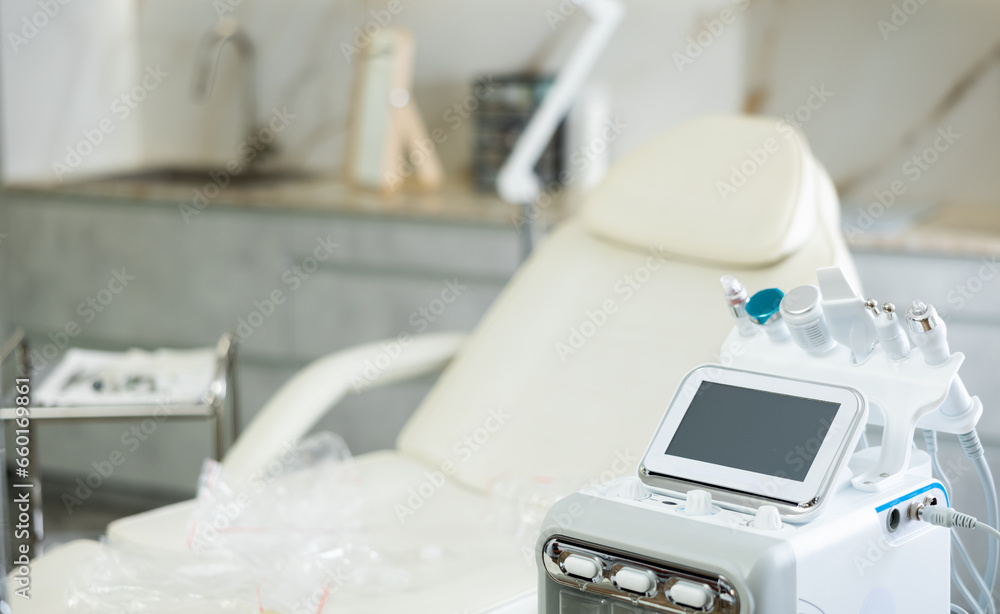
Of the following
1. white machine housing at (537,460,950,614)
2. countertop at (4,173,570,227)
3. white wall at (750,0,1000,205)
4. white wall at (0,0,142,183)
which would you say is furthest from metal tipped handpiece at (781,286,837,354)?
white wall at (0,0,142,183)

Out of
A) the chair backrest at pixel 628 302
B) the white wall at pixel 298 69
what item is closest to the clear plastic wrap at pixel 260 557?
the chair backrest at pixel 628 302

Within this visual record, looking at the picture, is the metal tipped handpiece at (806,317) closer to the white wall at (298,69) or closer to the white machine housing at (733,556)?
the white machine housing at (733,556)

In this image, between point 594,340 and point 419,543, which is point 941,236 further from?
point 419,543

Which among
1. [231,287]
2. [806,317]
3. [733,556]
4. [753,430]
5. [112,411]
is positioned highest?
[231,287]

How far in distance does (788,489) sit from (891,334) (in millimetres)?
A: 201

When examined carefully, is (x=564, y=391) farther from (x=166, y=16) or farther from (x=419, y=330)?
(x=166, y=16)

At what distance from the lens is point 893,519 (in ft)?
3.28

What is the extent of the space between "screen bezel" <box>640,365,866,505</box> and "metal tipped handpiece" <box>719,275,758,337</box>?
0.26ft

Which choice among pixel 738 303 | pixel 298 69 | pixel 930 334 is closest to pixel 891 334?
pixel 930 334

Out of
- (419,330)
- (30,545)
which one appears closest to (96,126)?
(419,330)

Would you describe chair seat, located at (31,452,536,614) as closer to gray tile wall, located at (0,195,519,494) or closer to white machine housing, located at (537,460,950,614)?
white machine housing, located at (537,460,950,614)

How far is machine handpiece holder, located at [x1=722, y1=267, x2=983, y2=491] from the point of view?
100cm

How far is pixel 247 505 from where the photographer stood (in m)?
1.44

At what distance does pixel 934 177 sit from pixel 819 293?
65.1 inches
